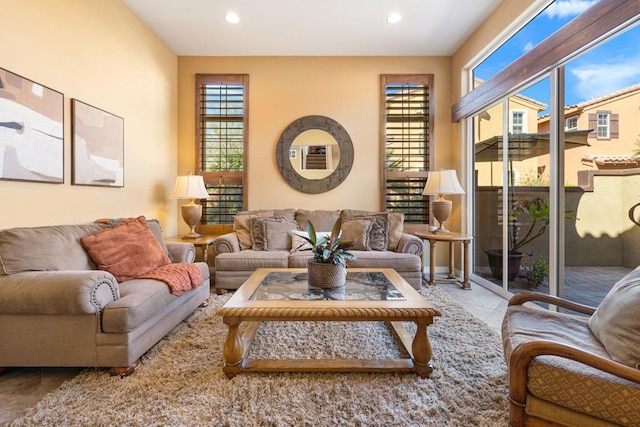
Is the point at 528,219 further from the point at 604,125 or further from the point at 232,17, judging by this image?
the point at 232,17

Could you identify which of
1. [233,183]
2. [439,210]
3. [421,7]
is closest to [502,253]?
[439,210]

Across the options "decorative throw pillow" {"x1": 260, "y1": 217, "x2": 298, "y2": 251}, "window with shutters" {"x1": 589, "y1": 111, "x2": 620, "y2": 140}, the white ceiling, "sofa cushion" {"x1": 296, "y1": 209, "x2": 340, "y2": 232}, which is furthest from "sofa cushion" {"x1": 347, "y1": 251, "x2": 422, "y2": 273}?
the white ceiling

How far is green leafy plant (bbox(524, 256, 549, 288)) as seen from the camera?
284 centimetres

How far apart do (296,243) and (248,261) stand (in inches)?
23.1

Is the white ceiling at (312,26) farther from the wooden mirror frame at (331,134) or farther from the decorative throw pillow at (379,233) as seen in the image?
the decorative throw pillow at (379,233)

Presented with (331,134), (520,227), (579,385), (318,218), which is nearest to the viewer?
(579,385)

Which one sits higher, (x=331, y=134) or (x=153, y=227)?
(x=331, y=134)

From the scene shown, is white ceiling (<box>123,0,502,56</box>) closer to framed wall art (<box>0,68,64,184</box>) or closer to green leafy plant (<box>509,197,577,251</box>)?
framed wall art (<box>0,68,64,184</box>)

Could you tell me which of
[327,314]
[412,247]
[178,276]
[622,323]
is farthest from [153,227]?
[622,323]

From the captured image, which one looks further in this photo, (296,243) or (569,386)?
(296,243)

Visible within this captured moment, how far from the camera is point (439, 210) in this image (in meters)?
3.85

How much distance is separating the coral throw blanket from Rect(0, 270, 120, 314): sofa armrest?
0.51 meters

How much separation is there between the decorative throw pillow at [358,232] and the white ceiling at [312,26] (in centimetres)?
232

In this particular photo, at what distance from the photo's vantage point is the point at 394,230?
376cm
